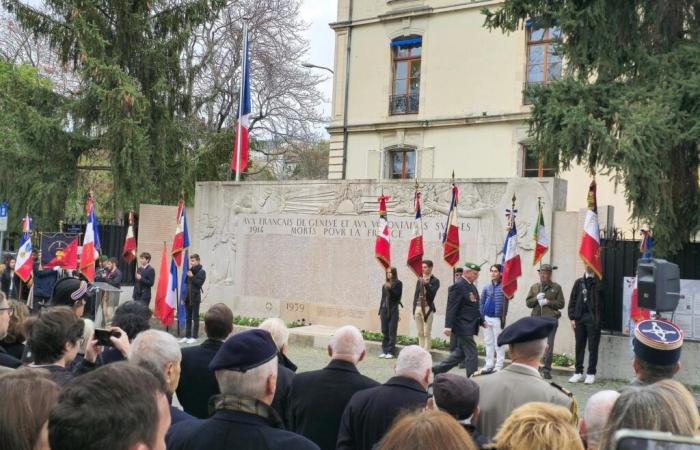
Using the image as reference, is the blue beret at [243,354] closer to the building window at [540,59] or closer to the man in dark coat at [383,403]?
the man in dark coat at [383,403]

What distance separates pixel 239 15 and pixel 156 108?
10852mm

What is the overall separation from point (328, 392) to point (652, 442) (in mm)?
3267

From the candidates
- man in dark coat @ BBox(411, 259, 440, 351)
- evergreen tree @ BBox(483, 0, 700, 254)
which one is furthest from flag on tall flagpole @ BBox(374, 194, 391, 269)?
evergreen tree @ BBox(483, 0, 700, 254)

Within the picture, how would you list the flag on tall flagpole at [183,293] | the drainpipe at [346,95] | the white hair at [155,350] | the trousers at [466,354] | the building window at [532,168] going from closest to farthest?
1. the white hair at [155,350]
2. the trousers at [466,354]
3. the flag on tall flagpole at [183,293]
4. the building window at [532,168]
5. the drainpipe at [346,95]

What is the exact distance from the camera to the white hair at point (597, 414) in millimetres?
3465

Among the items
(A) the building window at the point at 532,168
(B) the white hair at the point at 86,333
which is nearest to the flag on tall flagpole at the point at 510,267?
(B) the white hair at the point at 86,333

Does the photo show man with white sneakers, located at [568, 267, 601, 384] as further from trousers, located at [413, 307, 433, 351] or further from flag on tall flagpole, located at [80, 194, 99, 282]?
flag on tall flagpole, located at [80, 194, 99, 282]

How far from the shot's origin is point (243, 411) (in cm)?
325

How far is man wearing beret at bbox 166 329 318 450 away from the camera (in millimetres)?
3154

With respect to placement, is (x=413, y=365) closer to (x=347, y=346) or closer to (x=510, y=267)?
(x=347, y=346)

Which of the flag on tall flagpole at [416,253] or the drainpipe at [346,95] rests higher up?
the drainpipe at [346,95]

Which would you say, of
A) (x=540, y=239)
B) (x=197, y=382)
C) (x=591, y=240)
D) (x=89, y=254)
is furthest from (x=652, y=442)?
(x=89, y=254)

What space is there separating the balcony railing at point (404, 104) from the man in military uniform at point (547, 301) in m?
15.8

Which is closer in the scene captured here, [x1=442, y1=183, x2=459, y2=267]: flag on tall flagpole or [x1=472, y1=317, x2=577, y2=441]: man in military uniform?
[x1=472, y1=317, x2=577, y2=441]: man in military uniform
